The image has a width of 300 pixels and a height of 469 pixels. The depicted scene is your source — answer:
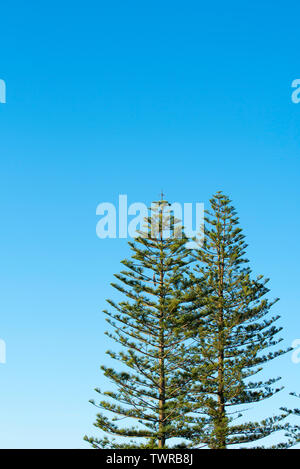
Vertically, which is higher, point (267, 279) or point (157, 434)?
point (267, 279)

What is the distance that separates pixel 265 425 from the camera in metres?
20.3

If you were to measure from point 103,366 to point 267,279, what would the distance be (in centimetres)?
690

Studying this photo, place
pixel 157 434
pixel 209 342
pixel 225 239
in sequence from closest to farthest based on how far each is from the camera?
pixel 157 434 < pixel 209 342 < pixel 225 239

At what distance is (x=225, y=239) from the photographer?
75.0ft

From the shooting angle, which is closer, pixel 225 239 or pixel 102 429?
pixel 102 429

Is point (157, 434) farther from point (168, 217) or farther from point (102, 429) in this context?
point (168, 217)

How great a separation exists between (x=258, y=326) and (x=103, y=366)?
230 inches

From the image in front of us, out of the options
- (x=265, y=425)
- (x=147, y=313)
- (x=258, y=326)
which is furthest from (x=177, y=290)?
(x=265, y=425)

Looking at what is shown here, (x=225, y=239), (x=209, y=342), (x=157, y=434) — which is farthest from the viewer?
(x=225, y=239)
